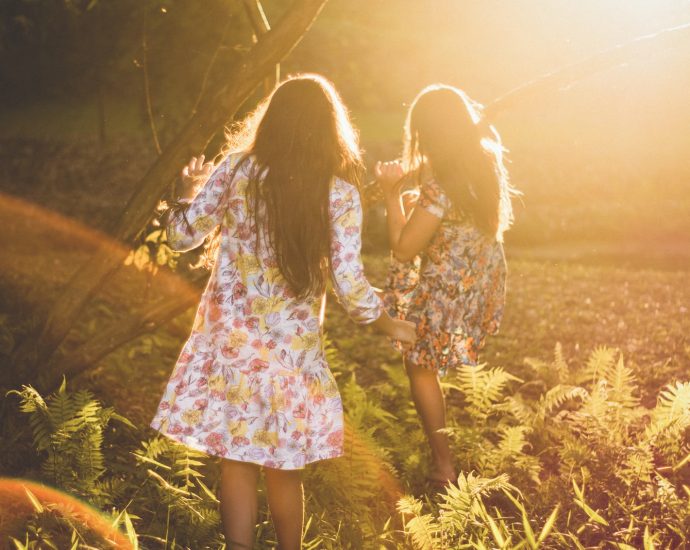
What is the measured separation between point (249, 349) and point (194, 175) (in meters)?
0.78

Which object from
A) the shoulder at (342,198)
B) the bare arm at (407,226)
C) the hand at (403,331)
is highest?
the shoulder at (342,198)

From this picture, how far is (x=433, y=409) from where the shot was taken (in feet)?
13.0

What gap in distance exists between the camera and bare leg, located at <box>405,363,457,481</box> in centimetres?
394

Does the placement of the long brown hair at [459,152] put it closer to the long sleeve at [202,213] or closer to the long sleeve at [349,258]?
the long sleeve at [349,258]

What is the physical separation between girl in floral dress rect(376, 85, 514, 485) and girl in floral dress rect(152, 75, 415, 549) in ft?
2.86

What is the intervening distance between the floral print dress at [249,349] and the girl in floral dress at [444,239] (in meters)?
1.01

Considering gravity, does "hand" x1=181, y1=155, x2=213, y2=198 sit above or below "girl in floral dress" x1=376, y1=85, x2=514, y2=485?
above

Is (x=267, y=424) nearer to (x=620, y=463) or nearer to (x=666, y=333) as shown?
(x=620, y=463)

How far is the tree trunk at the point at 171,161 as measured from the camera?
3967mm

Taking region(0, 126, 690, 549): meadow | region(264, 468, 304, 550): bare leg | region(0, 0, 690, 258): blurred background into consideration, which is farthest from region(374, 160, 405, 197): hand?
region(0, 0, 690, 258): blurred background

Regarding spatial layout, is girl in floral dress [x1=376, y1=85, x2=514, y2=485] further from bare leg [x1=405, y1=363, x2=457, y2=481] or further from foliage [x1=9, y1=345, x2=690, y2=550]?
foliage [x1=9, y1=345, x2=690, y2=550]

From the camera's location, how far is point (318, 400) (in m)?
2.88

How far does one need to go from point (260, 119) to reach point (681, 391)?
272cm

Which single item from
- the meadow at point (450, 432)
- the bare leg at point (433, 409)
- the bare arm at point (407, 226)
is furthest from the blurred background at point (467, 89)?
the bare leg at point (433, 409)
